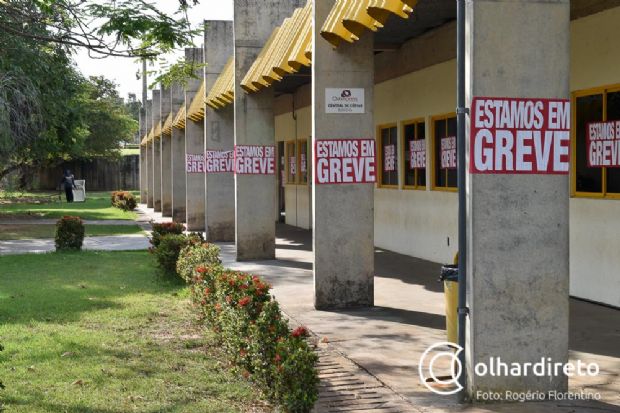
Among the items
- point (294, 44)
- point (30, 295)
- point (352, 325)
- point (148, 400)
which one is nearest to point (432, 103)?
point (294, 44)

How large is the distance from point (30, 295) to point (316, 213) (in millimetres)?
5044

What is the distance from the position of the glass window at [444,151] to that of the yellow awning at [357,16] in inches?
188

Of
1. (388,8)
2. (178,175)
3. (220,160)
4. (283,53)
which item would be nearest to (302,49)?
(283,53)

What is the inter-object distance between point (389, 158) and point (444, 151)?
3.29m

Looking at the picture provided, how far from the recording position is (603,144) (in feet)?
36.8

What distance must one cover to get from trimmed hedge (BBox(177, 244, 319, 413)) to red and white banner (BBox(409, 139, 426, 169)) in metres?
7.43

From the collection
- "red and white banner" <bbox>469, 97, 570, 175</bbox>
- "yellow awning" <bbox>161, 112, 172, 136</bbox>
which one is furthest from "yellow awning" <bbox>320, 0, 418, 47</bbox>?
"yellow awning" <bbox>161, 112, 172, 136</bbox>

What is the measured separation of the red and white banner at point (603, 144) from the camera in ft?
35.9

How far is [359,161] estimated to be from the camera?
11.8 m

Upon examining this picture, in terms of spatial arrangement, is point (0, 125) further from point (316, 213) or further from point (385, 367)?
point (385, 367)

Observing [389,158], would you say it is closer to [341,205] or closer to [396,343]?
[341,205]

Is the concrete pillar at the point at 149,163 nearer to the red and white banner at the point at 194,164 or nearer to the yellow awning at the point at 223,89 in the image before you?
the red and white banner at the point at 194,164

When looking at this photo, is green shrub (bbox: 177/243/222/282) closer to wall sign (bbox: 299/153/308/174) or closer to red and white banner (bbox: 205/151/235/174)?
red and white banner (bbox: 205/151/235/174)

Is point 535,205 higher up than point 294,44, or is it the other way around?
point 294,44
